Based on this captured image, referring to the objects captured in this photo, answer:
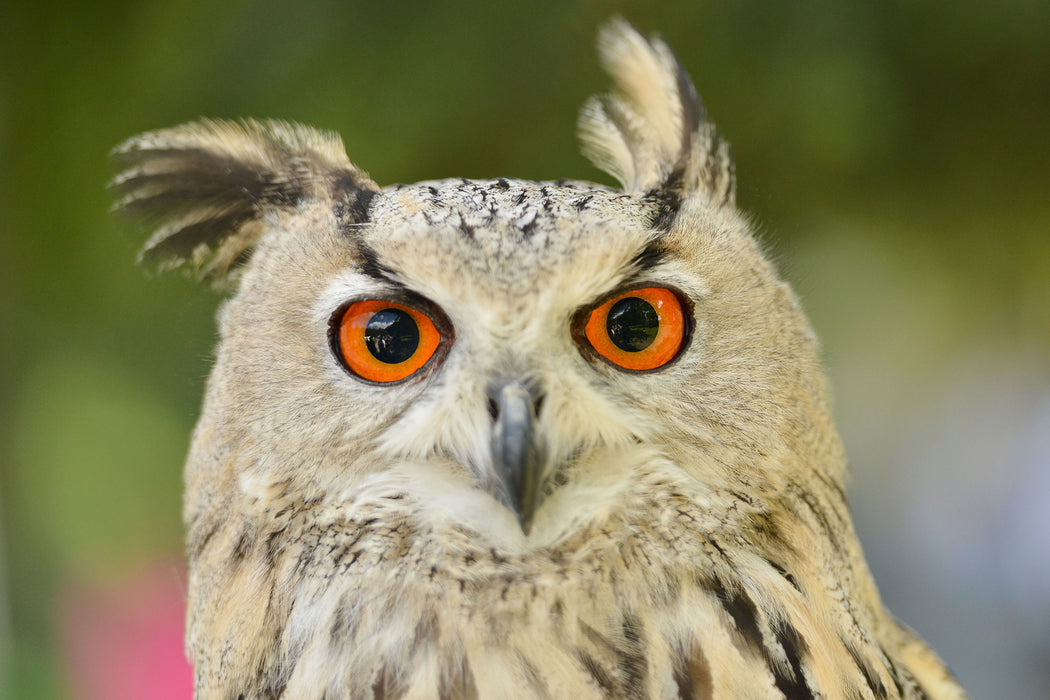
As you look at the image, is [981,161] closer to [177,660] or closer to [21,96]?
[177,660]

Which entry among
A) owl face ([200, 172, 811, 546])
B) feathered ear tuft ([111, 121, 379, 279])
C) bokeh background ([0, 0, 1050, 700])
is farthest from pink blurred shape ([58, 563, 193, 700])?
owl face ([200, 172, 811, 546])

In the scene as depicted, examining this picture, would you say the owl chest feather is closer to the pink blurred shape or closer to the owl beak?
the owl beak

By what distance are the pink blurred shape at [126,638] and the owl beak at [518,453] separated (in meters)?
1.13

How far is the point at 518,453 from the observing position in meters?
0.58

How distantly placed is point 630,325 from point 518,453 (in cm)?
15

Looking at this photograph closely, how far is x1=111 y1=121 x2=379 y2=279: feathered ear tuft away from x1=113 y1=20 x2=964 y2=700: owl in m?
0.06

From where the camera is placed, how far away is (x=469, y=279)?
2.06ft

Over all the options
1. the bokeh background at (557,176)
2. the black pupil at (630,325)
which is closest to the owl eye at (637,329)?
the black pupil at (630,325)

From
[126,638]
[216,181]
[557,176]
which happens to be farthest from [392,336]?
[126,638]

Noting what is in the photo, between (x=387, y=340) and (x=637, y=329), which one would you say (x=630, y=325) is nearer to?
(x=637, y=329)

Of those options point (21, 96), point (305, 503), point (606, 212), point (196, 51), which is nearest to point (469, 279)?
point (606, 212)

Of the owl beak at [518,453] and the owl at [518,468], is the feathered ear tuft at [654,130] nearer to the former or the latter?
A: the owl at [518,468]

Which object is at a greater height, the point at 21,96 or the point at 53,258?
the point at 21,96

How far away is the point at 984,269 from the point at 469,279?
1.71 m
